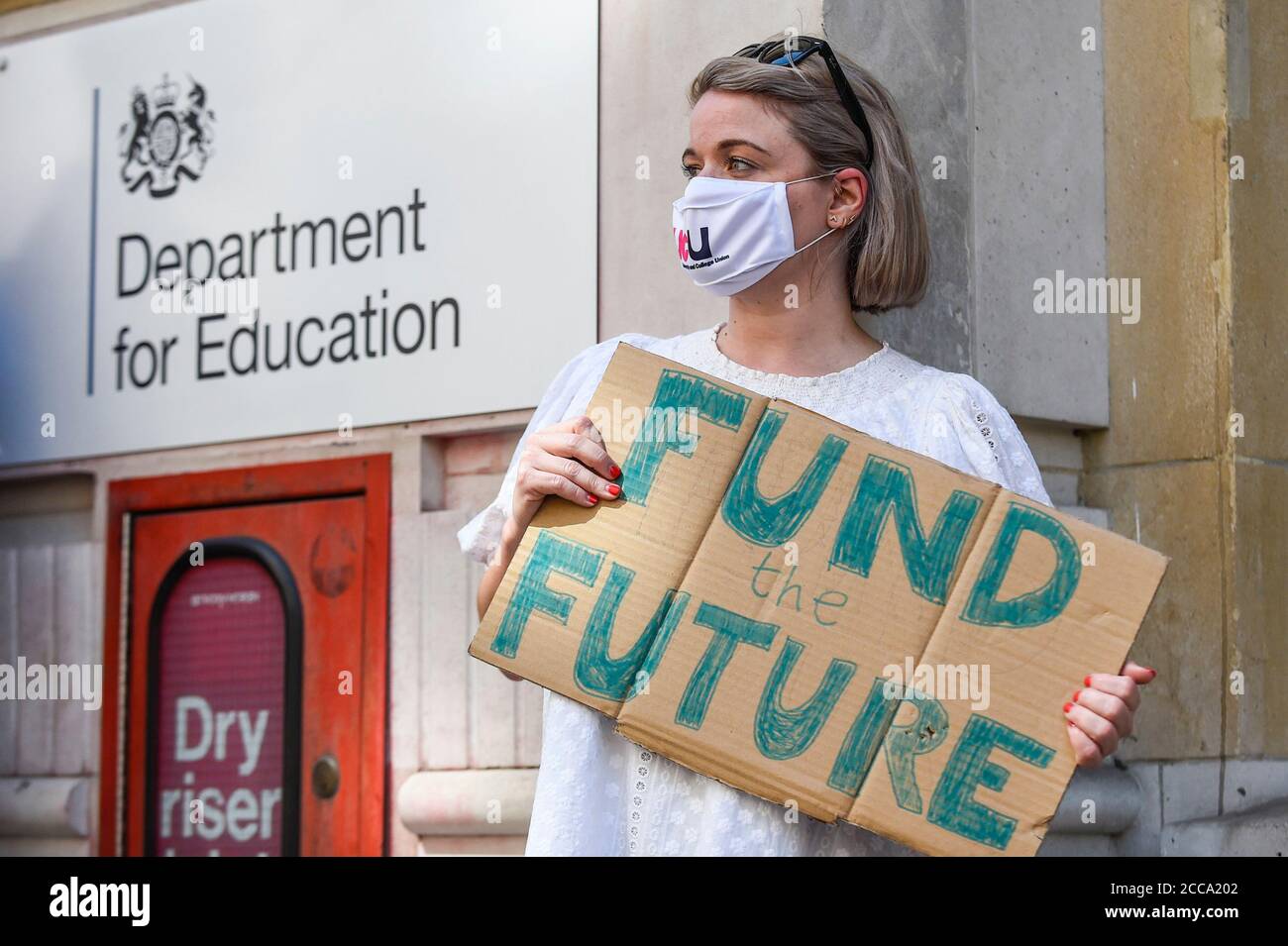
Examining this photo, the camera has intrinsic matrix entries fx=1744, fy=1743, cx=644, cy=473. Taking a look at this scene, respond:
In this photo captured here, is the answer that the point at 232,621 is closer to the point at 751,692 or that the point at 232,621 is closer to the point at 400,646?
the point at 400,646

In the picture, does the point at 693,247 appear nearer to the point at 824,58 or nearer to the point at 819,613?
the point at 824,58

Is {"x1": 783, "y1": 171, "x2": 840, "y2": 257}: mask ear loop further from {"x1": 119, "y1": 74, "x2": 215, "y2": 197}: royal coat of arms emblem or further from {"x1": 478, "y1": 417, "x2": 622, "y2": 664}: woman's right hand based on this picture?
{"x1": 119, "y1": 74, "x2": 215, "y2": 197}: royal coat of arms emblem

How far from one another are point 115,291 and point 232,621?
1.04m

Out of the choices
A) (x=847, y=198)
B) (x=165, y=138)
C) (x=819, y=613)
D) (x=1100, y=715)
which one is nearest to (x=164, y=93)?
(x=165, y=138)

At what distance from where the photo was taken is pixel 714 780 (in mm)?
2652

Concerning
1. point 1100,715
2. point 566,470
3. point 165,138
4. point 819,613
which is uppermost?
point 165,138

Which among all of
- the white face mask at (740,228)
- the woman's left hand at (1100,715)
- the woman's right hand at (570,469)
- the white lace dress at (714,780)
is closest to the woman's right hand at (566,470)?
the woman's right hand at (570,469)

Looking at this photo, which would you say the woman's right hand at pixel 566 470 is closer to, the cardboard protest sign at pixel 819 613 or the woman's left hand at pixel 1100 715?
the cardboard protest sign at pixel 819 613

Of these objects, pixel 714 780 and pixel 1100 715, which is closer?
pixel 1100 715

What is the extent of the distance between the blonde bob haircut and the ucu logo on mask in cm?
22

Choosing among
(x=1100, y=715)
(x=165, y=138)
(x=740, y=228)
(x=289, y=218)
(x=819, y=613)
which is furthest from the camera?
(x=165, y=138)

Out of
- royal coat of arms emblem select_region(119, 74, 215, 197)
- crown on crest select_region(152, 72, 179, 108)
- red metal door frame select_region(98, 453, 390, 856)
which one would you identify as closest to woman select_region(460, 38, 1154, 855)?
red metal door frame select_region(98, 453, 390, 856)

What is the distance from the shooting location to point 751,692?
2.61 metres

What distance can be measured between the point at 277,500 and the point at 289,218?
0.77m
